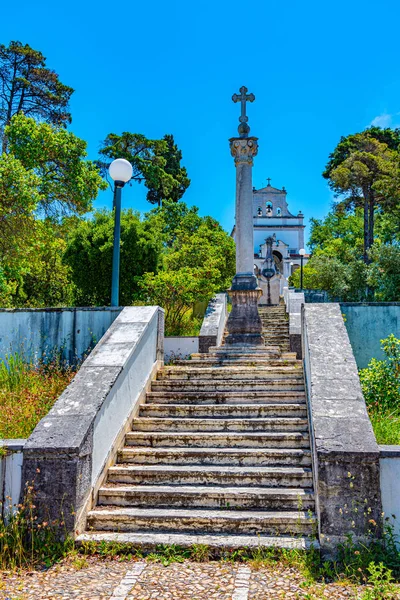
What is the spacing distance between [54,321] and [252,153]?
6.51m

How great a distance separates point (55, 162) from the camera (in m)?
15.4

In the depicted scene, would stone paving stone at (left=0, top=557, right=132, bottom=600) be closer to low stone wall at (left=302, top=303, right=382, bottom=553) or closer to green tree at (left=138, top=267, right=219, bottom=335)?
low stone wall at (left=302, top=303, right=382, bottom=553)

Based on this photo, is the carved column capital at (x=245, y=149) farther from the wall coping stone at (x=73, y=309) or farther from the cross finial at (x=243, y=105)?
the wall coping stone at (x=73, y=309)

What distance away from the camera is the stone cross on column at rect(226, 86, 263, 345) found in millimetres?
11289

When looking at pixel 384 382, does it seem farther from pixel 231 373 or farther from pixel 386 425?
pixel 231 373

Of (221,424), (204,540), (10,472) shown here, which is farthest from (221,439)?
(10,472)

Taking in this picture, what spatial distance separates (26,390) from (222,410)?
2.48m

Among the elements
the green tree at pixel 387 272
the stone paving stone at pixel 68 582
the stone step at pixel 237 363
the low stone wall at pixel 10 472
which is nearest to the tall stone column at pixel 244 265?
the stone step at pixel 237 363

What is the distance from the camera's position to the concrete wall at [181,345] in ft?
33.7

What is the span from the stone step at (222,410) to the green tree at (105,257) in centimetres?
849

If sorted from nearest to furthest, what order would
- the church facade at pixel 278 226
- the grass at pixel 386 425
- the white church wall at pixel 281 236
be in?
the grass at pixel 386 425
the church facade at pixel 278 226
the white church wall at pixel 281 236

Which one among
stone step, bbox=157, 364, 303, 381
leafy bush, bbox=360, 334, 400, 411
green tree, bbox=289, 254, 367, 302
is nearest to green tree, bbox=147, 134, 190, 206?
green tree, bbox=289, 254, 367, 302

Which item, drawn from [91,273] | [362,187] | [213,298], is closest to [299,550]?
[213,298]

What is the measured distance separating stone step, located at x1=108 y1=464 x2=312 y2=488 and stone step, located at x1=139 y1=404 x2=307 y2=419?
954 mm
